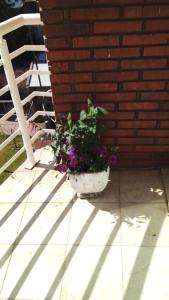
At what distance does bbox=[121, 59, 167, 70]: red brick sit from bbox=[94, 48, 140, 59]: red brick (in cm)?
4

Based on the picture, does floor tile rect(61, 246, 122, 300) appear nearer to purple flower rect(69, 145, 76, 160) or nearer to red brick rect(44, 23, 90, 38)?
purple flower rect(69, 145, 76, 160)

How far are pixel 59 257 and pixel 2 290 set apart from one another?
0.39m

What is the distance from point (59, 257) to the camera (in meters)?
2.01

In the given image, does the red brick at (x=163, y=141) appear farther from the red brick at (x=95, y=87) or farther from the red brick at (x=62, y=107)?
the red brick at (x=62, y=107)

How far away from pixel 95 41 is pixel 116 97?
1.40 ft

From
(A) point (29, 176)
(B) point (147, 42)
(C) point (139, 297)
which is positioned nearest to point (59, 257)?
(C) point (139, 297)

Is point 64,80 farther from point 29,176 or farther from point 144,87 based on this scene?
point 29,176

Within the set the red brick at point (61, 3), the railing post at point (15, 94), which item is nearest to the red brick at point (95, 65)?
the red brick at point (61, 3)

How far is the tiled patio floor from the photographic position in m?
1.86

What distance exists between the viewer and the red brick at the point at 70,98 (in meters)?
2.20

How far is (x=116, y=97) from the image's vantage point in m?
2.19

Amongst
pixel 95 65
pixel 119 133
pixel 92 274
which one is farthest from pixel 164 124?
pixel 92 274

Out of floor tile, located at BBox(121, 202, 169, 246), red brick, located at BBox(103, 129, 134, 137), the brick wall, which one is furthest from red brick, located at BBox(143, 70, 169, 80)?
floor tile, located at BBox(121, 202, 169, 246)

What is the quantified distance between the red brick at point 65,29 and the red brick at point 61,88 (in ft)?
1.16
